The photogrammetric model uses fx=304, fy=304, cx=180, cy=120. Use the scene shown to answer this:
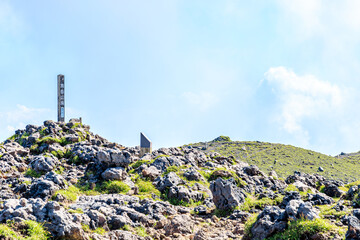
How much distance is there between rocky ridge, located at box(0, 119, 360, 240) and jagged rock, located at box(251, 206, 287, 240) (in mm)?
39

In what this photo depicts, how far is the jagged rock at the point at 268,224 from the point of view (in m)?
12.1

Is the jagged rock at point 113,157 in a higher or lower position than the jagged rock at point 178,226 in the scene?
higher

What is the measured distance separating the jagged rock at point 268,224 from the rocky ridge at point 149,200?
4 cm

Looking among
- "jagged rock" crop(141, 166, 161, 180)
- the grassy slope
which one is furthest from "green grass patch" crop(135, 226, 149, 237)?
the grassy slope

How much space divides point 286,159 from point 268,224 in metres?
62.8

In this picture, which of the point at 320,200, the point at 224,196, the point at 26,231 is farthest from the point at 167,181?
the point at 26,231

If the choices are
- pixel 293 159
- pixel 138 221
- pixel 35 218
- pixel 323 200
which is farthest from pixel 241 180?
pixel 293 159

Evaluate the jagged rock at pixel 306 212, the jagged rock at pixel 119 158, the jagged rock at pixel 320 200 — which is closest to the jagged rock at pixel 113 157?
the jagged rock at pixel 119 158

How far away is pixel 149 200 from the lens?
1820 cm

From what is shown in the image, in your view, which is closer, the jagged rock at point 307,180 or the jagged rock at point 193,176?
the jagged rock at point 193,176

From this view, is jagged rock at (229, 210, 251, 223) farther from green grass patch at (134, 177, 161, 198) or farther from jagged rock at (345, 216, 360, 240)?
jagged rock at (345, 216, 360, 240)

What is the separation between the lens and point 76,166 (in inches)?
1020

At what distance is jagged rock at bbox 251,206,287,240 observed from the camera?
12102 mm

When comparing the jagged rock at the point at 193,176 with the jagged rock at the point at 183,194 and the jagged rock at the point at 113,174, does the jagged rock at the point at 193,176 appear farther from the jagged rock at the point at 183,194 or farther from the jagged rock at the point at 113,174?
the jagged rock at the point at 113,174
